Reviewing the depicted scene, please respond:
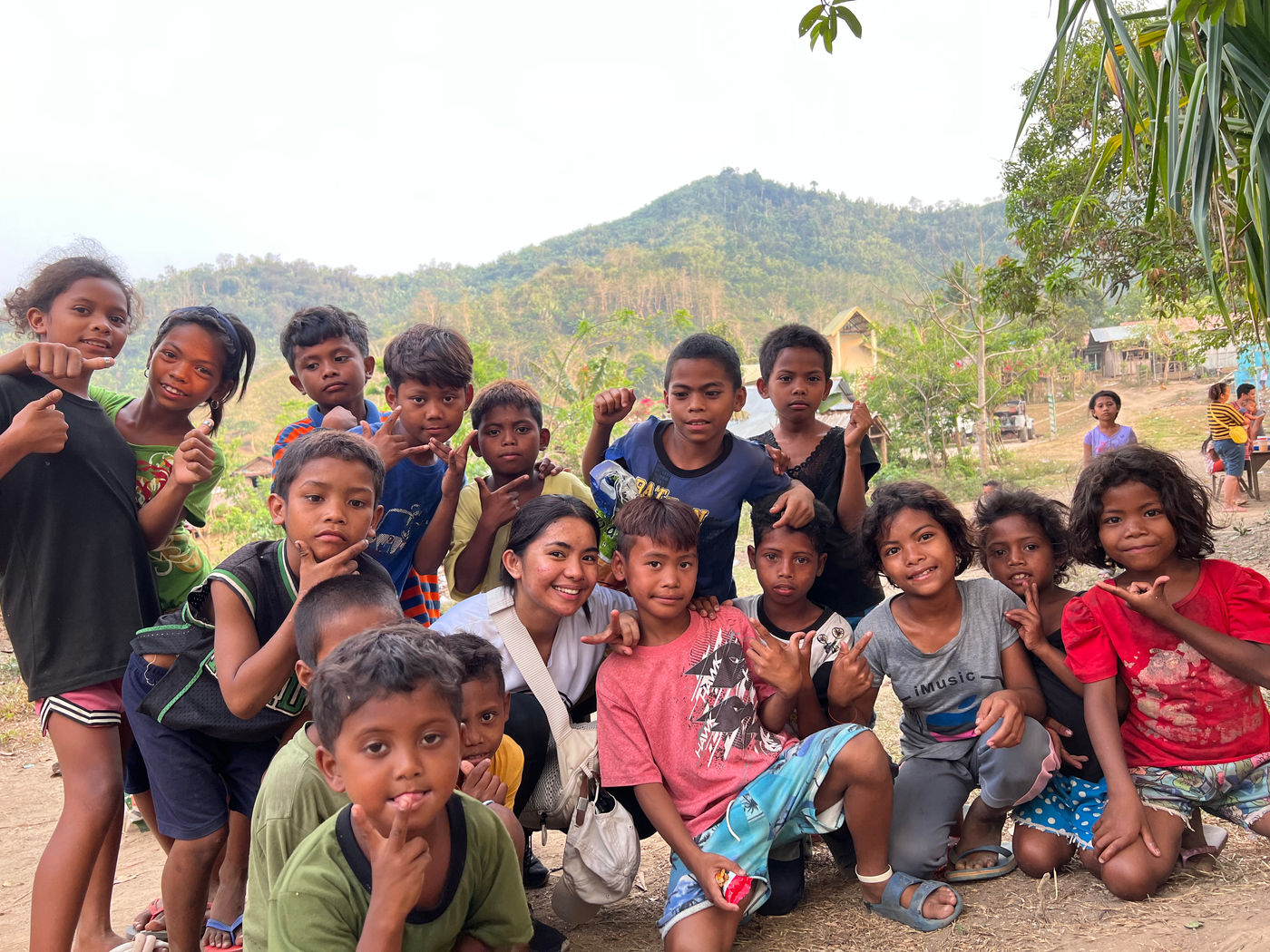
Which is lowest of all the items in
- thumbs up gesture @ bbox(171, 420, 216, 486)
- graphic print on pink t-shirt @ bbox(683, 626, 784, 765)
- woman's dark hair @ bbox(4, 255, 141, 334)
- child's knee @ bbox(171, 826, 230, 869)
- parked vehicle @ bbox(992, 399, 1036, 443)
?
parked vehicle @ bbox(992, 399, 1036, 443)

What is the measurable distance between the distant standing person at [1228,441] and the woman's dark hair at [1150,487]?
405 inches

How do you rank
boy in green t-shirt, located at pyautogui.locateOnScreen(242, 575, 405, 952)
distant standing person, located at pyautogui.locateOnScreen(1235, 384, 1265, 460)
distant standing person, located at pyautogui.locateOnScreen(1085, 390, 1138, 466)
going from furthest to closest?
distant standing person, located at pyautogui.locateOnScreen(1235, 384, 1265, 460), distant standing person, located at pyautogui.locateOnScreen(1085, 390, 1138, 466), boy in green t-shirt, located at pyautogui.locateOnScreen(242, 575, 405, 952)

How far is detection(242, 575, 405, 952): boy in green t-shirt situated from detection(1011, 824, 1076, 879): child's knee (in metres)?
1.92

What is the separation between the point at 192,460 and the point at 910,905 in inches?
92.8

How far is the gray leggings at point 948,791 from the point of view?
2.58 m

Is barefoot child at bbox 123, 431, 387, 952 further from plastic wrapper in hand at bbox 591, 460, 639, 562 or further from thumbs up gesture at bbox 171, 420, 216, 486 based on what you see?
plastic wrapper in hand at bbox 591, 460, 639, 562

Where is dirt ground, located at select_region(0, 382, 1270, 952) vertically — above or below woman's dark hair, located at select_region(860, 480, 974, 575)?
below

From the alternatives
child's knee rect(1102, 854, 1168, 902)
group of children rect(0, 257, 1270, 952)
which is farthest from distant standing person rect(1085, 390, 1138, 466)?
child's knee rect(1102, 854, 1168, 902)

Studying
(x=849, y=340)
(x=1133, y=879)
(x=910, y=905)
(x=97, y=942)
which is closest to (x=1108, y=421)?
(x=1133, y=879)

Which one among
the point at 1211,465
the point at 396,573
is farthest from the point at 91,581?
the point at 1211,465

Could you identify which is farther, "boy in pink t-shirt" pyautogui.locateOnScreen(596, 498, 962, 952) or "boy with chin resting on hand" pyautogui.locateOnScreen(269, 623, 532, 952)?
"boy in pink t-shirt" pyautogui.locateOnScreen(596, 498, 962, 952)

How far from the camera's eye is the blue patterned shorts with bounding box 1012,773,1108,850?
264 centimetres

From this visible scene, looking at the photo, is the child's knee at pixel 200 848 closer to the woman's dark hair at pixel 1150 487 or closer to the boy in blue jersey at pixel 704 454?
the boy in blue jersey at pixel 704 454

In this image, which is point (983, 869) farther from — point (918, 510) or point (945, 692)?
point (918, 510)
